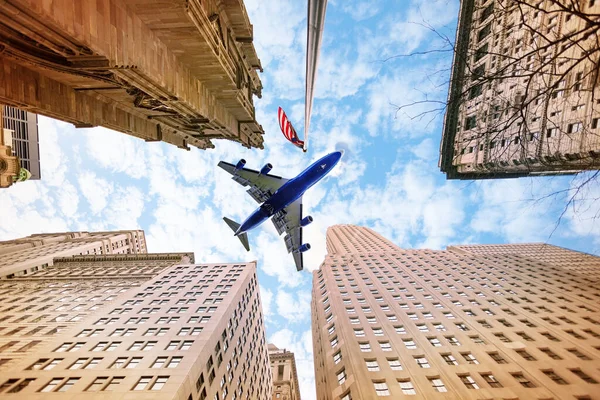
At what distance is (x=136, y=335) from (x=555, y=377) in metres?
40.2

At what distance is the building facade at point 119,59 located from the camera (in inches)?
322

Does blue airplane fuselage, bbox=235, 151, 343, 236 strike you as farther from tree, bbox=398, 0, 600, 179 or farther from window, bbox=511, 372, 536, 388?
window, bbox=511, 372, 536, 388

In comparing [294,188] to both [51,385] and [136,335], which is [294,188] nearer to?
[136,335]

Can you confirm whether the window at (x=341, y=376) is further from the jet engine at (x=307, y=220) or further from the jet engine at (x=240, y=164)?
the jet engine at (x=240, y=164)

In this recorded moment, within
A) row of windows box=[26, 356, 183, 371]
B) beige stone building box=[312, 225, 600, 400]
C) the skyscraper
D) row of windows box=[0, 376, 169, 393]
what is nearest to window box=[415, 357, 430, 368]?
beige stone building box=[312, 225, 600, 400]

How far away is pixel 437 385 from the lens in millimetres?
24031

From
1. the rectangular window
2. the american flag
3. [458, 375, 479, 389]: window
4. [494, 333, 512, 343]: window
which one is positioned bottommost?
the rectangular window

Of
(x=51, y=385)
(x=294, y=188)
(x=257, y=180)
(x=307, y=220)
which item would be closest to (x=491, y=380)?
(x=307, y=220)

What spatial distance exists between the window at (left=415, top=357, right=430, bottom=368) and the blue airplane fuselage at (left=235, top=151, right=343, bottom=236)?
789 inches

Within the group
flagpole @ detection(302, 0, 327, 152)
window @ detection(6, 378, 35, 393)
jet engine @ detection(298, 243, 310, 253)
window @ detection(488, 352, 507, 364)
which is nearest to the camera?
flagpole @ detection(302, 0, 327, 152)

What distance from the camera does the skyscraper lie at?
160 ft

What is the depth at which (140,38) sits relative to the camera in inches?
447

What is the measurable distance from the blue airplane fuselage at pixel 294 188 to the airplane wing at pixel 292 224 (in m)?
3.46

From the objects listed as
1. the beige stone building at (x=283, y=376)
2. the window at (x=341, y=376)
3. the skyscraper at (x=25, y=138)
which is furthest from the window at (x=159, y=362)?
the beige stone building at (x=283, y=376)
